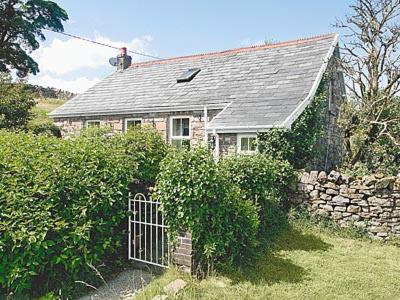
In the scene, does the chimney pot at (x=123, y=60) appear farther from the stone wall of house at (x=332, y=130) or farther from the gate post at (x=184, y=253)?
the gate post at (x=184, y=253)

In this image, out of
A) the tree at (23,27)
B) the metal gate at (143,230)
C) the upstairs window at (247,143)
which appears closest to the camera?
the metal gate at (143,230)

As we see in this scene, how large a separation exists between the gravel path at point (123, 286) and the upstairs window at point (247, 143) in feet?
17.5

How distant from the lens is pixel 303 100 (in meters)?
10.6

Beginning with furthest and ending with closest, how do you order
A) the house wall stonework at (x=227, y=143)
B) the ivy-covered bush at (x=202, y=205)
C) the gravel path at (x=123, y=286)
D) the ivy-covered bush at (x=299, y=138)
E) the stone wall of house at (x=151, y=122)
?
the stone wall of house at (x=151, y=122) < the house wall stonework at (x=227, y=143) < the ivy-covered bush at (x=299, y=138) < the ivy-covered bush at (x=202, y=205) < the gravel path at (x=123, y=286)

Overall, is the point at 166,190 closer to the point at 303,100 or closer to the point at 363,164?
the point at 303,100

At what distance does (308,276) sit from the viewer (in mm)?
5680

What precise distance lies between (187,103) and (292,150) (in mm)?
4864

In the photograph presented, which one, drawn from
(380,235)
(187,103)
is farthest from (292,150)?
(187,103)

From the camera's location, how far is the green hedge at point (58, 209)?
197 inches

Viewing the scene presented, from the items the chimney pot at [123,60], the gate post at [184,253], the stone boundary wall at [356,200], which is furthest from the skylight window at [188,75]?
the gate post at [184,253]

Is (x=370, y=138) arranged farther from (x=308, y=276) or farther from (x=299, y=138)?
(x=308, y=276)

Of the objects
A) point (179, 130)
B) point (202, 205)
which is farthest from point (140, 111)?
point (202, 205)

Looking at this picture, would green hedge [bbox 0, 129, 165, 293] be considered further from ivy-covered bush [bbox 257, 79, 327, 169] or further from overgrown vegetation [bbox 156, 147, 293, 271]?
ivy-covered bush [bbox 257, 79, 327, 169]

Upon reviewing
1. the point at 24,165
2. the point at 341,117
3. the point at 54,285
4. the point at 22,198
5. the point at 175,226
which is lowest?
the point at 54,285
